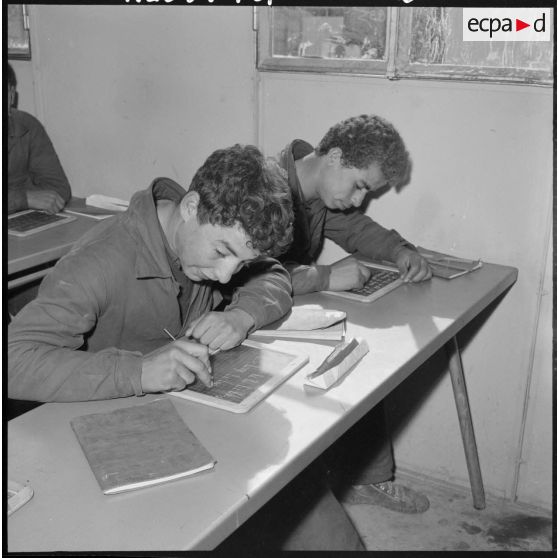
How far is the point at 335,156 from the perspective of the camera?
2176 mm

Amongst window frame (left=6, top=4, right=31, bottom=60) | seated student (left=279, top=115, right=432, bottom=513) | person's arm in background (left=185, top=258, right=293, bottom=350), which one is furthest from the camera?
window frame (left=6, top=4, right=31, bottom=60)

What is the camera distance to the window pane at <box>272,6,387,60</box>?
2.18 metres

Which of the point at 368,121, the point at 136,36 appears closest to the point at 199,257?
the point at 368,121

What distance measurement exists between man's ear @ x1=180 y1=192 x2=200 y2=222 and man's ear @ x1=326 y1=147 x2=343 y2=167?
72cm

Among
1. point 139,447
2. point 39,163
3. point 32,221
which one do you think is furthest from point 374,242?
→ point 39,163

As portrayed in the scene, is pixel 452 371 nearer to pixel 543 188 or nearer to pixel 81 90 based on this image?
pixel 543 188

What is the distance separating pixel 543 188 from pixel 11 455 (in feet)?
5.30

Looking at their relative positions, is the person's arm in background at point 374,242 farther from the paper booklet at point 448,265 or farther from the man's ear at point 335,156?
the man's ear at point 335,156

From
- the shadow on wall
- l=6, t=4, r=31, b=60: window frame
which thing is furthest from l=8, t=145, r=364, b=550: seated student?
l=6, t=4, r=31, b=60: window frame

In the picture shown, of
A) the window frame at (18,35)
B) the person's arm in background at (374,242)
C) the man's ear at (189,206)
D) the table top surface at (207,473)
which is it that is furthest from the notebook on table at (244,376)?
the window frame at (18,35)

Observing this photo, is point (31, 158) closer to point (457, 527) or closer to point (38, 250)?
point (38, 250)

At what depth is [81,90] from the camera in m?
2.79

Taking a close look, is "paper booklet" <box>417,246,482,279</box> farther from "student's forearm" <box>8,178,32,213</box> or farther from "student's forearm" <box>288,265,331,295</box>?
"student's forearm" <box>8,178,32,213</box>

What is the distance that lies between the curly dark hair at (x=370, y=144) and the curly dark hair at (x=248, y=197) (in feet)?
2.08
